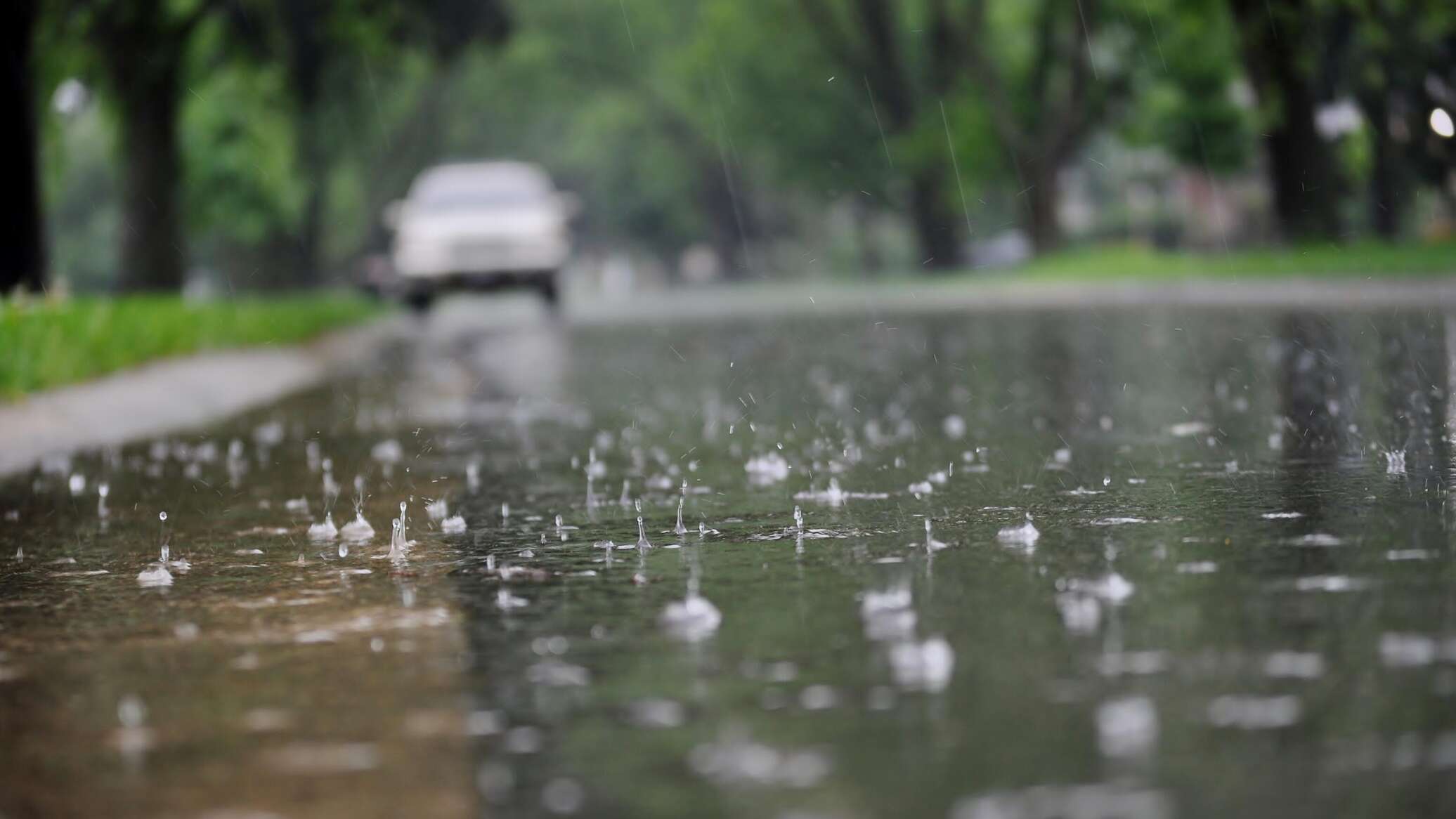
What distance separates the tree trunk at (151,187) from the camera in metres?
29.5

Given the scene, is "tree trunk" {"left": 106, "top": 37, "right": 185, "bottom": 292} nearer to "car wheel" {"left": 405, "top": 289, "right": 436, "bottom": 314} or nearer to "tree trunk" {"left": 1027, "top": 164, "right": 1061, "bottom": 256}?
"car wheel" {"left": 405, "top": 289, "right": 436, "bottom": 314}

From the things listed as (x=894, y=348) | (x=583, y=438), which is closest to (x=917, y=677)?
(x=583, y=438)

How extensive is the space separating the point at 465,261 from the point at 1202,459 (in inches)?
1014

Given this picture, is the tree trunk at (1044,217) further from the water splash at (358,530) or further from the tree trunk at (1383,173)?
the water splash at (358,530)

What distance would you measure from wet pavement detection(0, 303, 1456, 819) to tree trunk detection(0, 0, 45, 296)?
9605mm

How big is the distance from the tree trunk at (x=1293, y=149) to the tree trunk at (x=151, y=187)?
14803 mm

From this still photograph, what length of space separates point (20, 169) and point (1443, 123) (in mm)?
17479

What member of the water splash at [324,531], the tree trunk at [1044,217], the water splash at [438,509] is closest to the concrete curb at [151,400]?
the water splash at [438,509]

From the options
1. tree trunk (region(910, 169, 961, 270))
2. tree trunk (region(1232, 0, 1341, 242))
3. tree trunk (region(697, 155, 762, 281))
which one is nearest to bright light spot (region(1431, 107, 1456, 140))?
tree trunk (region(1232, 0, 1341, 242))

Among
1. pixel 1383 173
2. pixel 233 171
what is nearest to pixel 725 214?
pixel 1383 173

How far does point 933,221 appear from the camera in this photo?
6325 centimetres

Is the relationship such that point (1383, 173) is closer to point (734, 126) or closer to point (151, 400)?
point (151, 400)

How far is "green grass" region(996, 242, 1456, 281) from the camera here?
3036cm

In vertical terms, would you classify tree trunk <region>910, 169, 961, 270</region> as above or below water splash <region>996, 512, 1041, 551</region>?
above
